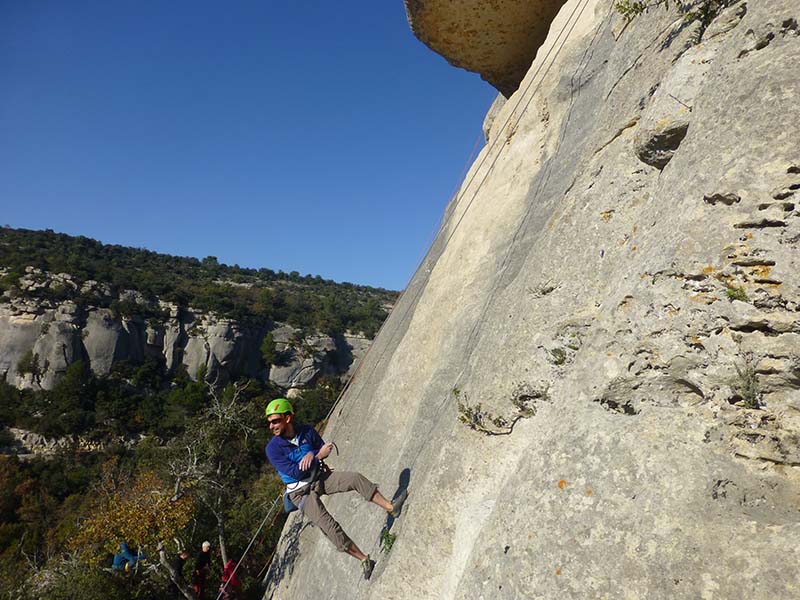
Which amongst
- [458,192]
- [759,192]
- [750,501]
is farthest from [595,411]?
[458,192]

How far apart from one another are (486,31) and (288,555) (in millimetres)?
9953

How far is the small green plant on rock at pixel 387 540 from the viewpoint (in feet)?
15.1

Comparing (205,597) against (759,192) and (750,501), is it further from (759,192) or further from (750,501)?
(759,192)

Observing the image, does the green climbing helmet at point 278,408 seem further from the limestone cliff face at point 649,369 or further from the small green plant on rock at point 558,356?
the small green plant on rock at point 558,356

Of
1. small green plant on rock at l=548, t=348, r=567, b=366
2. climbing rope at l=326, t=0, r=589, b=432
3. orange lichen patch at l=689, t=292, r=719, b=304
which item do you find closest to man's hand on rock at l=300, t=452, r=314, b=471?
small green plant on rock at l=548, t=348, r=567, b=366

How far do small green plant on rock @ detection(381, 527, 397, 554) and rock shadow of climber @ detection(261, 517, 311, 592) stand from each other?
347 centimetres

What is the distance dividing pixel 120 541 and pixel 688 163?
12.9 metres

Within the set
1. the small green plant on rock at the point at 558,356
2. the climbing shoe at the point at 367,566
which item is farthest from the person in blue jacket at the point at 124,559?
the small green plant on rock at the point at 558,356

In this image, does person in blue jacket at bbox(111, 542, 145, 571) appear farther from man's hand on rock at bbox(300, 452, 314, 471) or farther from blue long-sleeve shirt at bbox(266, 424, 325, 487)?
man's hand on rock at bbox(300, 452, 314, 471)

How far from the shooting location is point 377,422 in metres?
7.08

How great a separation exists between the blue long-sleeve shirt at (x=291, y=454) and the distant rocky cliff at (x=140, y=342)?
53.5 meters

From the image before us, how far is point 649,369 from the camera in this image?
2896 millimetres

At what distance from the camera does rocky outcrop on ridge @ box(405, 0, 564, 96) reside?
332 inches

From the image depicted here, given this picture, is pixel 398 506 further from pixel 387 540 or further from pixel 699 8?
pixel 699 8
